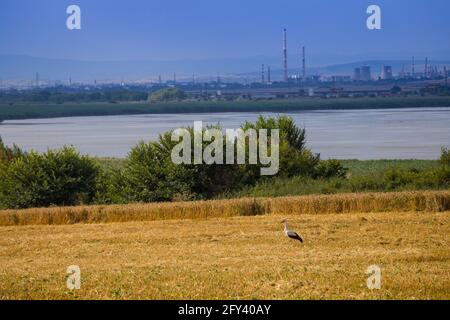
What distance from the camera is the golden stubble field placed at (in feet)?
47.9

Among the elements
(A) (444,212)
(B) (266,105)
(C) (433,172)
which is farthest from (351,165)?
(B) (266,105)

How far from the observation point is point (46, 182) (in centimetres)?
3650

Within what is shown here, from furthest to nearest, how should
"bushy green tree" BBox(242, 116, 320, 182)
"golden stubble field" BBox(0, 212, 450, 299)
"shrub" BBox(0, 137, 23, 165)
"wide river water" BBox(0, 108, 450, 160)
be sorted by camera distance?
1. "wide river water" BBox(0, 108, 450, 160)
2. "shrub" BBox(0, 137, 23, 165)
3. "bushy green tree" BBox(242, 116, 320, 182)
4. "golden stubble field" BBox(0, 212, 450, 299)

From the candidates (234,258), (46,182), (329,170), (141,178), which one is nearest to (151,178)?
(141,178)

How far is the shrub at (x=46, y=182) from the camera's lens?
120 ft

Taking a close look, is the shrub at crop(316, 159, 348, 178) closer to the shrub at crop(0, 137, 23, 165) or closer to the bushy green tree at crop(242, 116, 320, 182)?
the bushy green tree at crop(242, 116, 320, 182)
